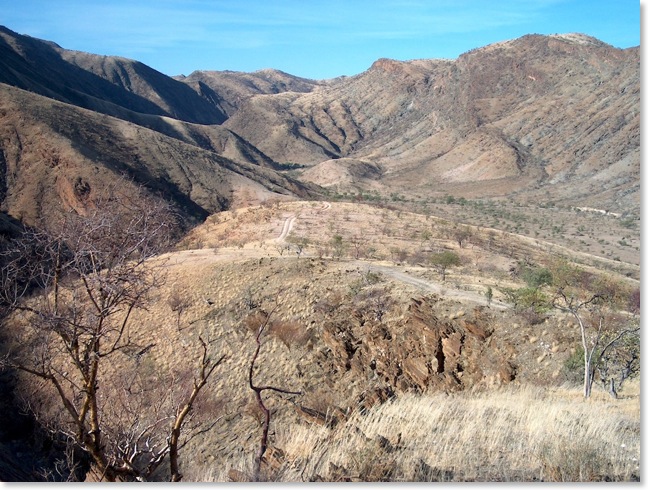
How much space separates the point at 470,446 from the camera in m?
5.14

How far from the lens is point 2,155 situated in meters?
36.3

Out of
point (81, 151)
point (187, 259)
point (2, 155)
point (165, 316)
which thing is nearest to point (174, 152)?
point (81, 151)

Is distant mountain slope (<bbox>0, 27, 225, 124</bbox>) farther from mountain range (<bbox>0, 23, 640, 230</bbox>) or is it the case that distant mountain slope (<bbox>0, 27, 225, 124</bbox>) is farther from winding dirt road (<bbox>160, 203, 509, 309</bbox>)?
winding dirt road (<bbox>160, 203, 509, 309</bbox>)

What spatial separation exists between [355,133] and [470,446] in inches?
4408

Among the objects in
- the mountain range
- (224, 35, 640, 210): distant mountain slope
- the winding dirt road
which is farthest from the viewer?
(224, 35, 640, 210): distant mountain slope

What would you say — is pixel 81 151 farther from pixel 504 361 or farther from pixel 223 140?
pixel 223 140

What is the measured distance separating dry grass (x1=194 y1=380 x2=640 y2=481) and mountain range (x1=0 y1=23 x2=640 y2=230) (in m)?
13.1

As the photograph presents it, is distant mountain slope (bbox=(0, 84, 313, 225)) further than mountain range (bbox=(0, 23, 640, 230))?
No

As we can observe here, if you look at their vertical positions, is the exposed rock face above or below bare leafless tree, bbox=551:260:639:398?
below

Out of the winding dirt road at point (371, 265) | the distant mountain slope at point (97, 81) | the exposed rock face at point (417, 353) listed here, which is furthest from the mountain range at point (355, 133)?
the exposed rock face at point (417, 353)

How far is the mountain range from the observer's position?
39312mm

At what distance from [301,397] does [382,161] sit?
265ft

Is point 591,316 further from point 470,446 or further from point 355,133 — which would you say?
point 355,133

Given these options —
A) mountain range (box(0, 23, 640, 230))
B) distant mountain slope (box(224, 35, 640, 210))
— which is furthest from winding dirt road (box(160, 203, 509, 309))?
distant mountain slope (box(224, 35, 640, 210))
